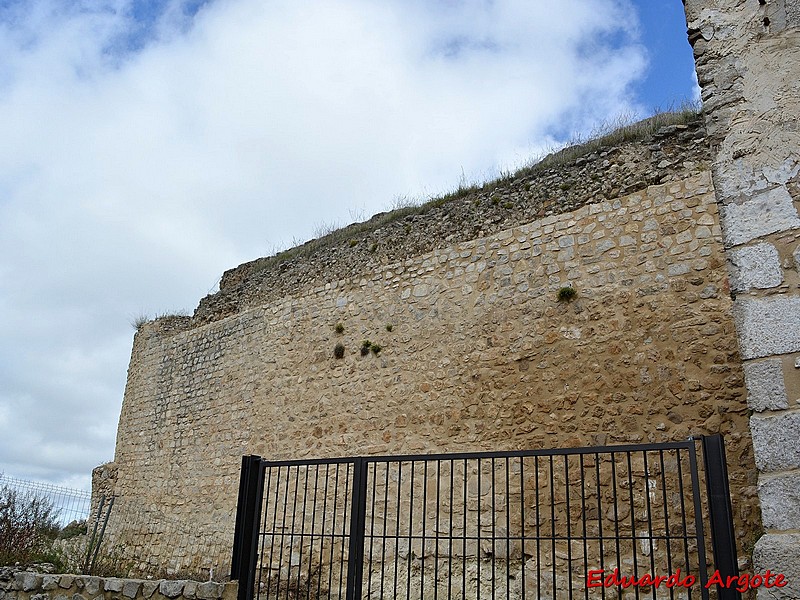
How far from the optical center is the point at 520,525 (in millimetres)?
6789

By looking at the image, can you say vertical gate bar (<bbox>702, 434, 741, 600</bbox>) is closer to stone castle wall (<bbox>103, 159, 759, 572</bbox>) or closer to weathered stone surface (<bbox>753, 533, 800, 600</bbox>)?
weathered stone surface (<bbox>753, 533, 800, 600</bbox>)

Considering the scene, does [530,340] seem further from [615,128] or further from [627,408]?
[615,128]

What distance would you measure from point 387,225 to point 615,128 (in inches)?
125

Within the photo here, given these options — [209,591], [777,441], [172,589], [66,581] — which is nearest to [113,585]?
[66,581]

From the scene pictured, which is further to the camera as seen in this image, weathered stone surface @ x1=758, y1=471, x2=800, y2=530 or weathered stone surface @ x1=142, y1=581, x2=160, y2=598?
weathered stone surface @ x1=142, y1=581, x2=160, y2=598

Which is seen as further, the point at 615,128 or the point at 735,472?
the point at 615,128

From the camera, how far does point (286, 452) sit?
9.51 metres

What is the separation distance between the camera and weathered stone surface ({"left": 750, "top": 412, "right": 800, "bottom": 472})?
287 centimetres

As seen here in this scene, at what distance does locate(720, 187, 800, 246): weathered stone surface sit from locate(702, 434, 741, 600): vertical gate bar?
1.02 m

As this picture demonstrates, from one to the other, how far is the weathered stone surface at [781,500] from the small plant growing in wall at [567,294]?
4.49 m

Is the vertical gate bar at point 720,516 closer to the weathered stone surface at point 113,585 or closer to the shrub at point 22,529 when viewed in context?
the weathered stone surface at point 113,585

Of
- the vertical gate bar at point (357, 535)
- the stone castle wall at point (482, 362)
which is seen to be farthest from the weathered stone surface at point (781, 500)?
the stone castle wall at point (482, 362)

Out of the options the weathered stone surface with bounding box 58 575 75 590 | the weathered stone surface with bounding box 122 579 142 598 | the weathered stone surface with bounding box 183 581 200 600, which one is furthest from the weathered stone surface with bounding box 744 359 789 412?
the weathered stone surface with bounding box 58 575 75 590

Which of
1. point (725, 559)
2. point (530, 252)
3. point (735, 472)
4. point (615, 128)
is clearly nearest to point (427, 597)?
point (735, 472)
